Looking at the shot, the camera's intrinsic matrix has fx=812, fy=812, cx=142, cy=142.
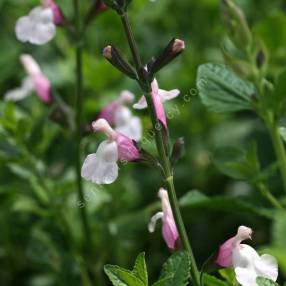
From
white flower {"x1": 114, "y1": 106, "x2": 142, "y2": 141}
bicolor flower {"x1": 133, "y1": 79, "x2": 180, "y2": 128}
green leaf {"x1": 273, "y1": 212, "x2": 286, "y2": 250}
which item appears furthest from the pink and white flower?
bicolor flower {"x1": 133, "y1": 79, "x2": 180, "y2": 128}

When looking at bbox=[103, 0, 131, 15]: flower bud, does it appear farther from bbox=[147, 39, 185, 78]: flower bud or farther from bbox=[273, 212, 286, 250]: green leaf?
bbox=[273, 212, 286, 250]: green leaf

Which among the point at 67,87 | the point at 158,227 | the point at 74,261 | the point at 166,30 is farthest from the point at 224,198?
the point at 166,30

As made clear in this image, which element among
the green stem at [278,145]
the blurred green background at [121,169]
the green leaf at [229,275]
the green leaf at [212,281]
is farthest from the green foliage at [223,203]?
the green leaf at [212,281]

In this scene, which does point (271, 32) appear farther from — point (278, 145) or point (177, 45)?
point (177, 45)

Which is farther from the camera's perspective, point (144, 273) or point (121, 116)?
point (121, 116)

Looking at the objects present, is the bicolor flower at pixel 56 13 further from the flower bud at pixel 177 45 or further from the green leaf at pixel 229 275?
the green leaf at pixel 229 275

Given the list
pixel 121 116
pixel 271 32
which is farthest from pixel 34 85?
pixel 271 32
